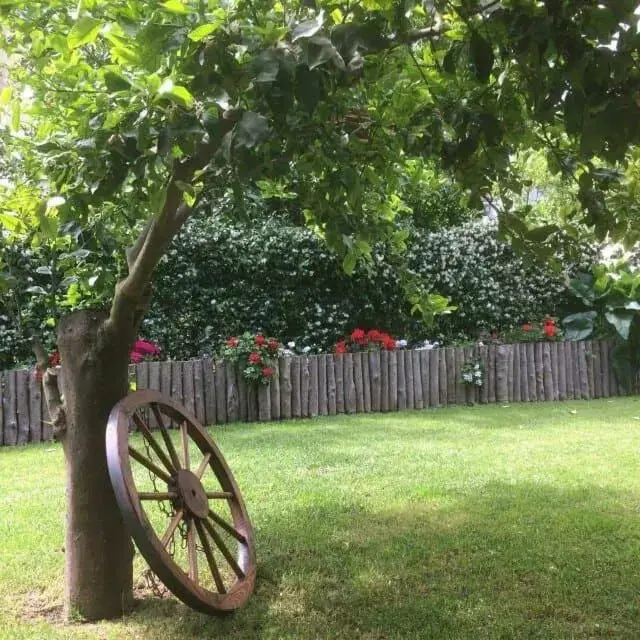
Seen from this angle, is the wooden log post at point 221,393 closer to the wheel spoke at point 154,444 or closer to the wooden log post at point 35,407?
the wooden log post at point 35,407

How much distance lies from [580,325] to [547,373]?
4.95ft

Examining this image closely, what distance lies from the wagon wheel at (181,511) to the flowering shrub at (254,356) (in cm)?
448

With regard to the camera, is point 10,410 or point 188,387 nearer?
point 10,410

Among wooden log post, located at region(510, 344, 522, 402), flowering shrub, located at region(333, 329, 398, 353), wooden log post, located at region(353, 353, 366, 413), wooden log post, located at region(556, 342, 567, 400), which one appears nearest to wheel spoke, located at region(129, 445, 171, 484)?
wooden log post, located at region(353, 353, 366, 413)

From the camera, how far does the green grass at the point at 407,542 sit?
2775 millimetres

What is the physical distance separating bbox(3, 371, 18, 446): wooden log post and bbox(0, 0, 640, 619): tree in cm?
467

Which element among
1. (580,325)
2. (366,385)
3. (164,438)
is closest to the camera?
(164,438)

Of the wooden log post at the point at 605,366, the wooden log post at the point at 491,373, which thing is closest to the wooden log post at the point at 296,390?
the wooden log post at the point at 491,373

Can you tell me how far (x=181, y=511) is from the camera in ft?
9.02

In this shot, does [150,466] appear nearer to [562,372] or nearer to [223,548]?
[223,548]

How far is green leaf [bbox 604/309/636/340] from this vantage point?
32.8 ft

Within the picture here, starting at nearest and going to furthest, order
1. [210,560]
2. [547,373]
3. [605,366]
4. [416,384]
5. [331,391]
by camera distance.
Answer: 1. [210,560]
2. [331,391]
3. [416,384]
4. [547,373]
5. [605,366]

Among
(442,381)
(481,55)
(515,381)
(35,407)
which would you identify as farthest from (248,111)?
(515,381)

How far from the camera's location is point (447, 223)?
13.0 meters
